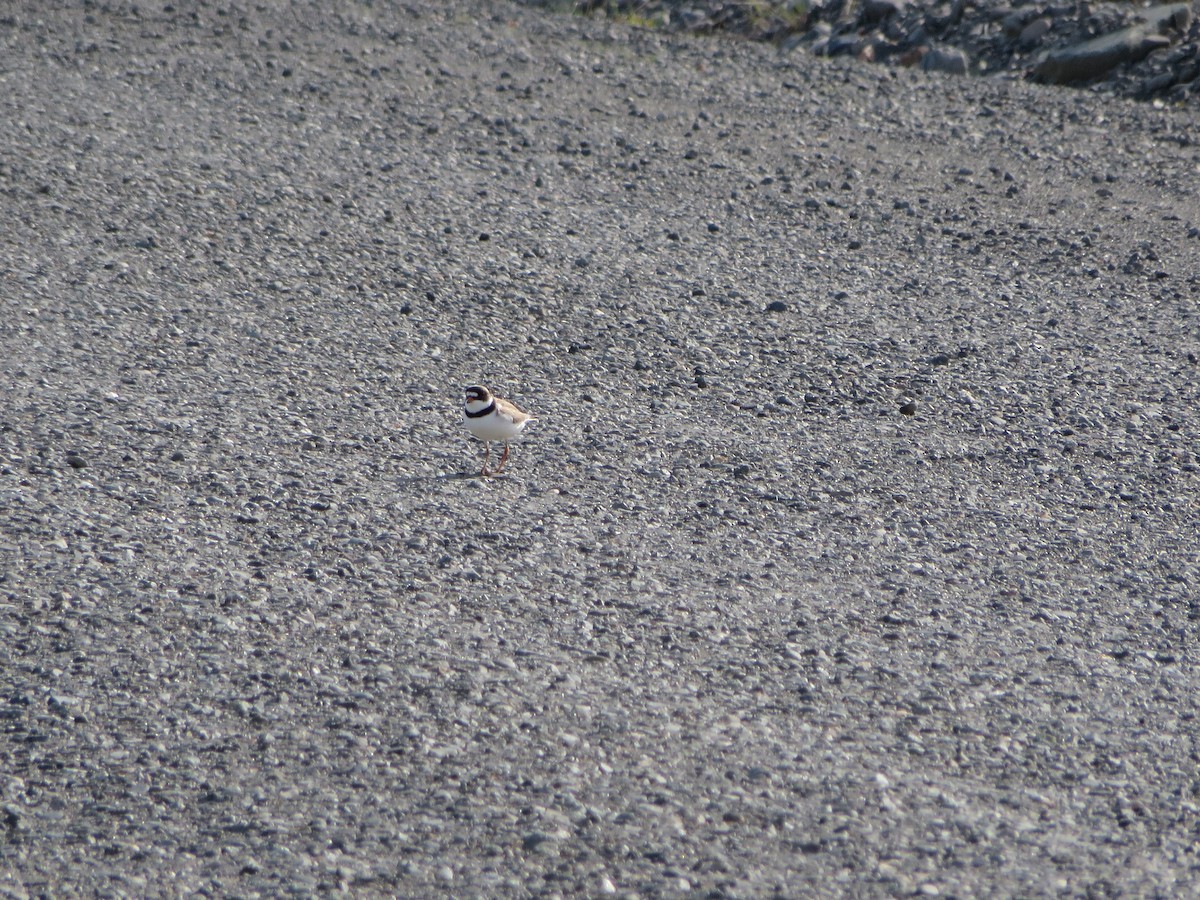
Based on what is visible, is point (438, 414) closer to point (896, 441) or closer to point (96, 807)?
point (896, 441)

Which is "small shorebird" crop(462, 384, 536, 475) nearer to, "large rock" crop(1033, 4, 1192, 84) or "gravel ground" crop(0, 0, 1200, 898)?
"gravel ground" crop(0, 0, 1200, 898)

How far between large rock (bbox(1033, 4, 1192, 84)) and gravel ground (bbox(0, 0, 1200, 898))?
1.51 metres

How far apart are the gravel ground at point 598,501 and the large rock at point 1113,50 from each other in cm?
151

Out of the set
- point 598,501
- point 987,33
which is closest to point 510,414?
point 598,501

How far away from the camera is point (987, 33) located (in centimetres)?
1550

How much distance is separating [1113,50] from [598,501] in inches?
415

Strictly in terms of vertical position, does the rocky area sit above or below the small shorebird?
above

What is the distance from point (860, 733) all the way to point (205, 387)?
14.7 feet

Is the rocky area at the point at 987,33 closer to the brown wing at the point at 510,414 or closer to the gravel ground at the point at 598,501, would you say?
the gravel ground at the point at 598,501

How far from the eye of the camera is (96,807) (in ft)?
13.6

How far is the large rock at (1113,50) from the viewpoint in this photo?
46.2ft

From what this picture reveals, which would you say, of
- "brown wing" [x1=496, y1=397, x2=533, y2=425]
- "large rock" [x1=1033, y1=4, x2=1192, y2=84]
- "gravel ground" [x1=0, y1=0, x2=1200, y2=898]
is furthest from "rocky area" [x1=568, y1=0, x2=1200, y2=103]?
"brown wing" [x1=496, y1=397, x2=533, y2=425]

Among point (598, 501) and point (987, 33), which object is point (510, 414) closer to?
point (598, 501)

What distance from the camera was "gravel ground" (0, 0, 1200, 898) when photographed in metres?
4.14
